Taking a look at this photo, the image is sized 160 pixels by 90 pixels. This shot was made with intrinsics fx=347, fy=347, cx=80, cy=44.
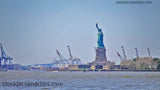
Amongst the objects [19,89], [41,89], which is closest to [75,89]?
[41,89]

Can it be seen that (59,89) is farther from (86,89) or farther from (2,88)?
(2,88)

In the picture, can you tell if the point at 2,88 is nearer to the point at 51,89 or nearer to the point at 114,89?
the point at 51,89

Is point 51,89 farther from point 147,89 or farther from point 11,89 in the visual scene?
point 147,89

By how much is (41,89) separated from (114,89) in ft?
45.5

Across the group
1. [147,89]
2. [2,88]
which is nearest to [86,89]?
[147,89]

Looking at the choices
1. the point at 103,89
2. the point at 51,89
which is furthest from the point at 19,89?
the point at 103,89

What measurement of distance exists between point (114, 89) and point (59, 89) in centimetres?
1044

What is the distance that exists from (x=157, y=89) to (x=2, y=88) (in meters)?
29.7

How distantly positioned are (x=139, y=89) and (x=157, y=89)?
335 centimetres

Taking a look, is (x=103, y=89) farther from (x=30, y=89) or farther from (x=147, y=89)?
(x=30, y=89)

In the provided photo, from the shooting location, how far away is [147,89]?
66125mm

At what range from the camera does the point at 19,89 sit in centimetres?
6531

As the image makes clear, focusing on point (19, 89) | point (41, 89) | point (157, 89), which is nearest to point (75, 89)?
point (41, 89)

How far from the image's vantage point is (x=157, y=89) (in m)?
65.6
